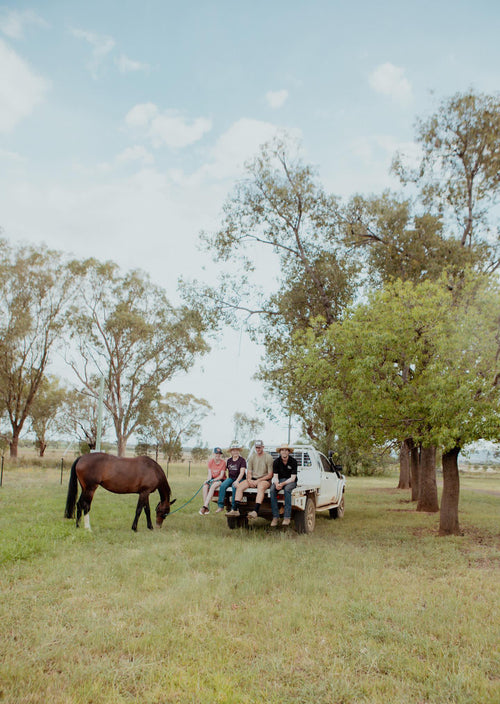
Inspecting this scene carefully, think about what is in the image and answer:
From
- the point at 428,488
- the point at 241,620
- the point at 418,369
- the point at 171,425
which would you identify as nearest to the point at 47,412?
the point at 171,425

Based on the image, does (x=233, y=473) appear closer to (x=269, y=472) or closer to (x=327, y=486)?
(x=269, y=472)

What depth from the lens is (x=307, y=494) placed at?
34.6 ft

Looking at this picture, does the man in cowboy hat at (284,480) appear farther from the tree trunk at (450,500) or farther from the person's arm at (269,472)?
the tree trunk at (450,500)

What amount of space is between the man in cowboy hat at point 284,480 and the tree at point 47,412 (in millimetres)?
43192

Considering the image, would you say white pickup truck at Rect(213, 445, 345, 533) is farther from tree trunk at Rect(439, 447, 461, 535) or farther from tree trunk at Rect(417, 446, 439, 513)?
tree trunk at Rect(417, 446, 439, 513)

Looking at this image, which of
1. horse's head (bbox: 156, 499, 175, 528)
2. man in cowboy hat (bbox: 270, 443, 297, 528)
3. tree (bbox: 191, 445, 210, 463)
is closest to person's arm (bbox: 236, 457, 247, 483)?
man in cowboy hat (bbox: 270, 443, 297, 528)

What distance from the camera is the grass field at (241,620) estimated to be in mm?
3710

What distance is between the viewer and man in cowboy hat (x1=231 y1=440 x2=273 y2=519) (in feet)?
31.4

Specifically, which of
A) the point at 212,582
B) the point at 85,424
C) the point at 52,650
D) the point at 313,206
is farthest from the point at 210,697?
the point at 85,424

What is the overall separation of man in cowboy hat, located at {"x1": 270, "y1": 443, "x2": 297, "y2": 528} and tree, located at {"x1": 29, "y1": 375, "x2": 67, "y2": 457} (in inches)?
1700

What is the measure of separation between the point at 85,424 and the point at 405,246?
4248cm

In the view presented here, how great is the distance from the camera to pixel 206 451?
5581cm

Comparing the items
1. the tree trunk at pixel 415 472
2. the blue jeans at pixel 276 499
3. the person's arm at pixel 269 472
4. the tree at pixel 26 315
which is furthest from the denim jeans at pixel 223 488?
the tree at pixel 26 315

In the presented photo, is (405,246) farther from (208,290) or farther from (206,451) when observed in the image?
(206,451)
